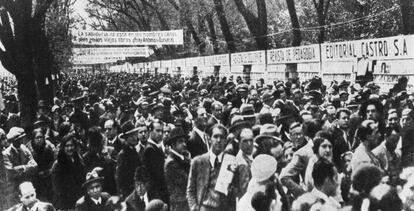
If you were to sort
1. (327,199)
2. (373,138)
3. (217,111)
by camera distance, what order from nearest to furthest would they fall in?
(327,199)
(373,138)
(217,111)

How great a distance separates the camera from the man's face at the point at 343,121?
7457 millimetres

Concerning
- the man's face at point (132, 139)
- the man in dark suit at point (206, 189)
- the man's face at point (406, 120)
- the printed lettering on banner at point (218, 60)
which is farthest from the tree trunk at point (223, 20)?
the man in dark suit at point (206, 189)

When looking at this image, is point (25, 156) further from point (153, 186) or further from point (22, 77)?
point (22, 77)

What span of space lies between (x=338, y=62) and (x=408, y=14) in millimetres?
2188

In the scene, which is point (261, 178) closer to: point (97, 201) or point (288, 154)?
point (288, 154)

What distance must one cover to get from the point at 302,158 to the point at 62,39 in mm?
27736

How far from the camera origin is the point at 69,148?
6906mm

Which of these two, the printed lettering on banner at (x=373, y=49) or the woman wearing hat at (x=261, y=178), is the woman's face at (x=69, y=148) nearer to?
the woman wearing hat at (x=261, y=178)

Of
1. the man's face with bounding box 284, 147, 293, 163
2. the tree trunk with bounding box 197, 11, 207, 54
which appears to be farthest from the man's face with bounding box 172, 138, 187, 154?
the tree trunk with bounding box 197, 11, 207, 54

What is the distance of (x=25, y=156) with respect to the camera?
7.56m

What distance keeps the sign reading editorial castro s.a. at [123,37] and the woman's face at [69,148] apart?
17.5 m

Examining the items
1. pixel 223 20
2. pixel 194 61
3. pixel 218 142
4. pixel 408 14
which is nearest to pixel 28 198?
pixel 218 142

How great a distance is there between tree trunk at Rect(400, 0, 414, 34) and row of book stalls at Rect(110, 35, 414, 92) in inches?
56.3

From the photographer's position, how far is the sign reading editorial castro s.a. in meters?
24.1
